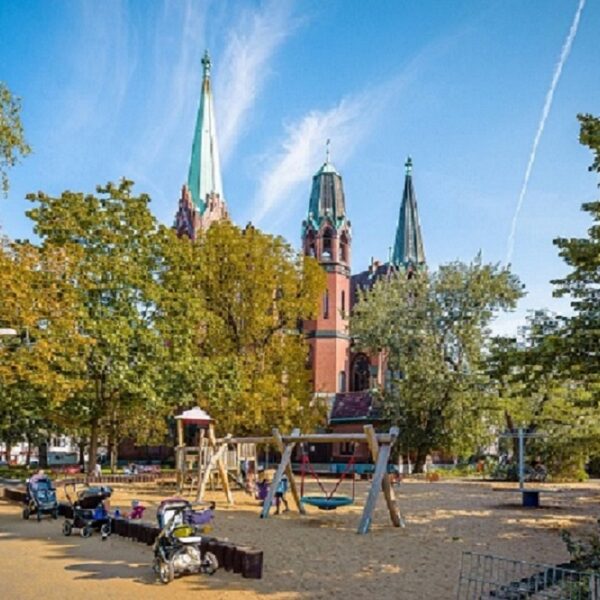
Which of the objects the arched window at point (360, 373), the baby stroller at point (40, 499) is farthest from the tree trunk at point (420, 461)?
the baby stroller at point (40, 499)

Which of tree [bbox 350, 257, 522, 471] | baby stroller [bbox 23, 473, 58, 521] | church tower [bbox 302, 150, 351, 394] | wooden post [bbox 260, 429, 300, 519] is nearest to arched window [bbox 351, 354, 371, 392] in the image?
church tower [bbox 302, 150, 351, 394]

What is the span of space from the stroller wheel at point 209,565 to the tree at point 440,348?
30778mm

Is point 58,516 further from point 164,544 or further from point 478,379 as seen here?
point 478,379

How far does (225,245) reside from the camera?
3597 cm

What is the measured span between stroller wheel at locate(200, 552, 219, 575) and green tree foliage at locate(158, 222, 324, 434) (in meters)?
19.9

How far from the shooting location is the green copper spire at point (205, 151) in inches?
2665

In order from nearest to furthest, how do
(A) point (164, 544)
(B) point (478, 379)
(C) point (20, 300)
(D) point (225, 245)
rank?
(A) point (164, 544), (C) point (20, 300), (D) point (225, 245), (B) point (478, 379)

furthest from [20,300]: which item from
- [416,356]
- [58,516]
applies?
[416,356]

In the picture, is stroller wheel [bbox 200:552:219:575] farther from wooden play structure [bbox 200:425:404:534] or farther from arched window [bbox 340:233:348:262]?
arched window [bbox 340:233:348:262]

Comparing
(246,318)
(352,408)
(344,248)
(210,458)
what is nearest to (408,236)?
(344,248)

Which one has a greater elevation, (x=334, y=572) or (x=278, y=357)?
(x=278, y=357)

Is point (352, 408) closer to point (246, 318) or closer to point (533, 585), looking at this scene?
point (246, 318)

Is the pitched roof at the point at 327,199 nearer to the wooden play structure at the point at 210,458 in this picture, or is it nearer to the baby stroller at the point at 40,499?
the wooden play structure at the point at 210,458

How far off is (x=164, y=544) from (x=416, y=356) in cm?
3207
